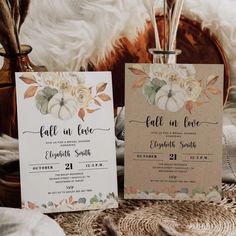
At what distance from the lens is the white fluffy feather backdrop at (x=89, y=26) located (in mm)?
1116

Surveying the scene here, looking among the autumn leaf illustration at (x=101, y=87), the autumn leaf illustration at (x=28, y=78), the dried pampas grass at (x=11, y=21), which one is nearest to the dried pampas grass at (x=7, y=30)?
the dried pampas grass at (x=11, y=21)

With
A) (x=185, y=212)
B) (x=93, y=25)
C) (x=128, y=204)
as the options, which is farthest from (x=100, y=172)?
(x=93, y=25)

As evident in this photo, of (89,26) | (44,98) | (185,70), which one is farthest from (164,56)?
(44,98)

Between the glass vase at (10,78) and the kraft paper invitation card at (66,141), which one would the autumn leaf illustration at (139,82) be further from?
the glass vase at (10,78)

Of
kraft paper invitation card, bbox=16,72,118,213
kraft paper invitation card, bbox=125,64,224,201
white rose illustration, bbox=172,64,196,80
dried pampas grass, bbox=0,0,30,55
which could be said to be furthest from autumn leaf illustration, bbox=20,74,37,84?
white rose illustration, bbox=172,64,196,80

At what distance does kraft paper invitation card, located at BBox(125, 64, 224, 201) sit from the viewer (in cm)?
106

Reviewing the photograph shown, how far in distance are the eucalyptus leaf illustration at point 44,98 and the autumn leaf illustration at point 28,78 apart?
0.09 feet

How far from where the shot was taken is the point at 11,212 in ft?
2.69

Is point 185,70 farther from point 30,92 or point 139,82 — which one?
point 30,92

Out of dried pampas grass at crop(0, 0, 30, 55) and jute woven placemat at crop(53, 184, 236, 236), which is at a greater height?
dried pampas grass at crop(0, 0, 30, 55)

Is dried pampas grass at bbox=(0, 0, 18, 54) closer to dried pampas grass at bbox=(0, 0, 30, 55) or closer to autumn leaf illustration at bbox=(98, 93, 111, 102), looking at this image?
dried pampas grass at bbox=(0, 0, 30, 55)

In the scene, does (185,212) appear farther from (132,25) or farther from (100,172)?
(132,25)

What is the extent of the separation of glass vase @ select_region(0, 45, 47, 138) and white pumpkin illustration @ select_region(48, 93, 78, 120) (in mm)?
120

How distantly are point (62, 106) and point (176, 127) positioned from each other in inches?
10.2
